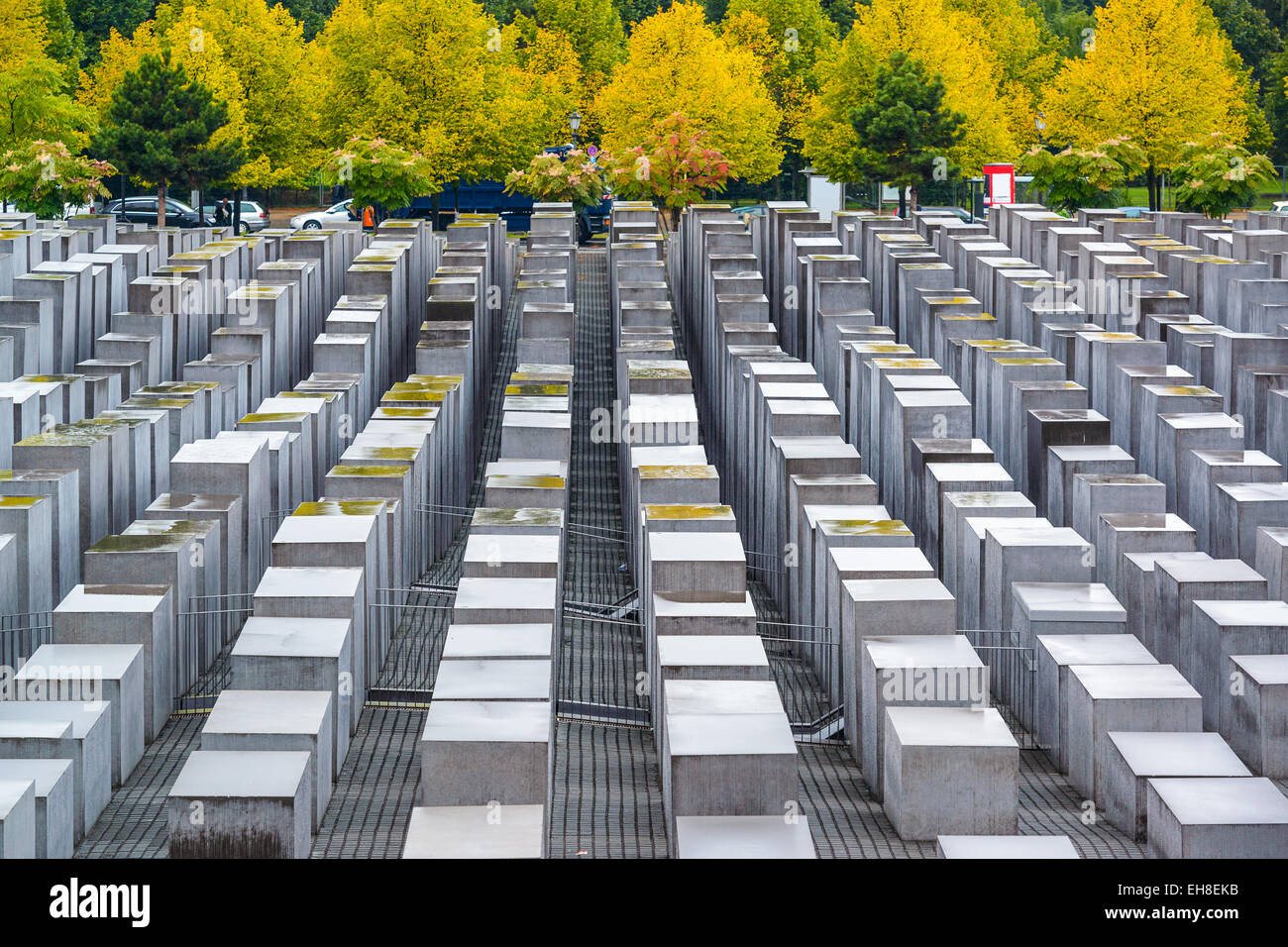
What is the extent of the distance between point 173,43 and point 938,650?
5391cm

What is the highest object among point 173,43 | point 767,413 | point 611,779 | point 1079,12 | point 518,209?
point 1079,12

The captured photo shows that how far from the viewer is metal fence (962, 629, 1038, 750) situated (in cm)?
1789

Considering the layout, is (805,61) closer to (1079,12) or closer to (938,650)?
(1079,12)

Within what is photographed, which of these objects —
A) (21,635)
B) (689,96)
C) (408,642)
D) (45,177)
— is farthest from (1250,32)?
(21,635)

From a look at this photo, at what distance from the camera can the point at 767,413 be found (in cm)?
2464

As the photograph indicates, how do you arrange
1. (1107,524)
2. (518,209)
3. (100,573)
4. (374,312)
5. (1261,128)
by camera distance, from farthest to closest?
(1261,128), (518,209), (374,312), (1107,524), (100,573)

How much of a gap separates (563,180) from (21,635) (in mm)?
33306

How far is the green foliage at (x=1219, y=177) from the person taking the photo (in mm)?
52812

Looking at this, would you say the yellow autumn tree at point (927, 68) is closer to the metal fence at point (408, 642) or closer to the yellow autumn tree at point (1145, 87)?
the yellow autumn tree at point (1145, 87)

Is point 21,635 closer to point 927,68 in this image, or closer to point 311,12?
point 927,68

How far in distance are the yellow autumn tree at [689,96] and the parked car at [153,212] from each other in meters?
16.5

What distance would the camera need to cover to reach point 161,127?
55.6 meters
